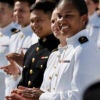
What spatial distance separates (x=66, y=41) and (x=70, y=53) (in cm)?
13

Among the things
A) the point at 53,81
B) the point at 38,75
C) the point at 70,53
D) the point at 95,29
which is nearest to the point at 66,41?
the point at 70,53

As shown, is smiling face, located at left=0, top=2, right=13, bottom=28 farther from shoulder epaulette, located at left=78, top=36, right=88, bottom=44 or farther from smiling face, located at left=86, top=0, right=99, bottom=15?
shoulder epaulette, located at left=78, top=36, right=88, bottom=44

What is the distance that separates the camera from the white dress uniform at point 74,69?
2.45 metres

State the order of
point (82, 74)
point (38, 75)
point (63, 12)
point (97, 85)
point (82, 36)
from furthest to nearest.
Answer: point (38, 75)
point (63, 12)
point (82, 36)
point (82, 74)
point (97, 85)

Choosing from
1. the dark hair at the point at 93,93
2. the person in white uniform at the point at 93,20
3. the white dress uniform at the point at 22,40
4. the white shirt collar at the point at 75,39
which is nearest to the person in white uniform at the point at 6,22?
the white dress uniform at the point at 22,40

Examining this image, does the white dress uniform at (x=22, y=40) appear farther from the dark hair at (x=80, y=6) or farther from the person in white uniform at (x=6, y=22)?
the dark hair at (x=80, y=6)

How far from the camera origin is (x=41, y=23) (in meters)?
3.78

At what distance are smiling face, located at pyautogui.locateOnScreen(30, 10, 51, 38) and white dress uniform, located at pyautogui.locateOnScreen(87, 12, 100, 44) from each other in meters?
3.02

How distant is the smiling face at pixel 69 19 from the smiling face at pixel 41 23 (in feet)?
2.96

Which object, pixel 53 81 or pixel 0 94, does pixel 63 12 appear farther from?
pixel 0 94

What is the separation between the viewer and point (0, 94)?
12.6 feet

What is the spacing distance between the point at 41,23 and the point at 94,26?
3322 mm

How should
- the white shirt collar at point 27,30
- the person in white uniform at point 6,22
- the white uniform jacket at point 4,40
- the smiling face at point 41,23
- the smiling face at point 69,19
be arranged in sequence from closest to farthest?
1. the smiling face at point 69,19
2. the smiling face at point 41,23
3. the white shirt collar at point 27,30
4. the white uniform jacket at point 4,40
5. the person in white uniform at point 6,22

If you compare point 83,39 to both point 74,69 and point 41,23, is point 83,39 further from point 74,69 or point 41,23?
point 41,23
